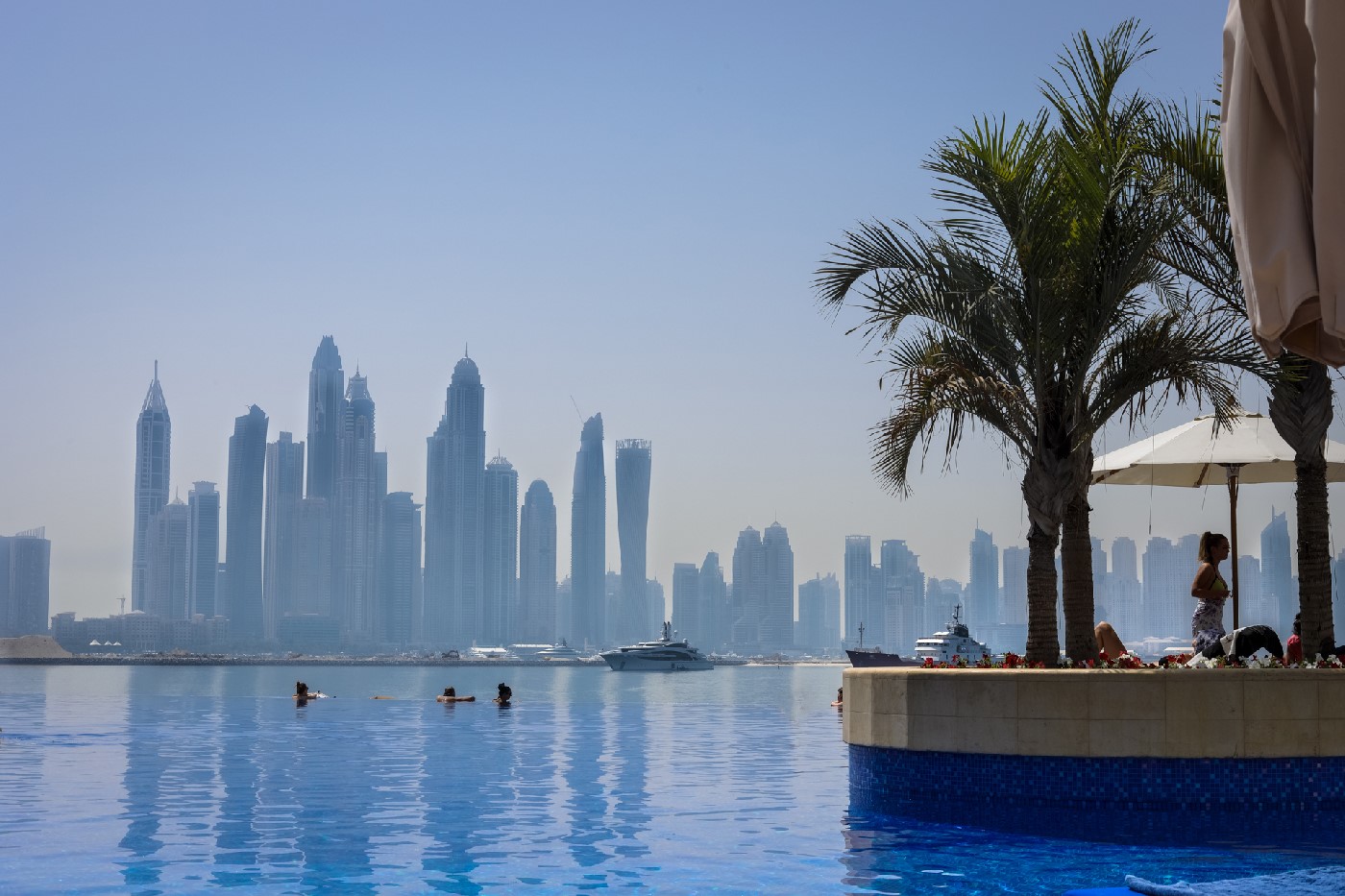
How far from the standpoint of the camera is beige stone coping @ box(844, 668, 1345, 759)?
11812 millimetres

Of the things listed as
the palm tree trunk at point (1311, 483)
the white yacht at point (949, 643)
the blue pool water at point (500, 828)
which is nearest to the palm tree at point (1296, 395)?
the palm tree trunk at point (1311, 483)

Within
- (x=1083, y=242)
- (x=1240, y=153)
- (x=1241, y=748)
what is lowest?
(x=1241, y=748)

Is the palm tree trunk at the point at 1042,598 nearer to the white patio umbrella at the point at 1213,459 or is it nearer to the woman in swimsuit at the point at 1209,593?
the woman in swimsuit at the point at 1209,593

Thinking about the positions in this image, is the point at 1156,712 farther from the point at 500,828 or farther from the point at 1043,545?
the point at 500,828

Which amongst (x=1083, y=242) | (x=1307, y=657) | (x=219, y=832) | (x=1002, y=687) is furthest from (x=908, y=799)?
(x=219, y=832)

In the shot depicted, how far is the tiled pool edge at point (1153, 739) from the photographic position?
11820mm

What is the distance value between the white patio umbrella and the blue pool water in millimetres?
5380

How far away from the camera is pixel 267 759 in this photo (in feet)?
80.7

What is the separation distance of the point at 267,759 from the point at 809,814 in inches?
496

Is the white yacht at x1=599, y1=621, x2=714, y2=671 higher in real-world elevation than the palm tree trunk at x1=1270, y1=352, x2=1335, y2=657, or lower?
lower

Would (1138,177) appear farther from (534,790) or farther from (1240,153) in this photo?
(534,790)

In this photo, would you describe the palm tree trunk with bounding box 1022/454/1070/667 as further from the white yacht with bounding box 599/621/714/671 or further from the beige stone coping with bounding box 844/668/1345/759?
the white yacht with bounding box 599/621/714/671

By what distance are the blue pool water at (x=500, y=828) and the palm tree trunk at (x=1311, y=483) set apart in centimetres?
283

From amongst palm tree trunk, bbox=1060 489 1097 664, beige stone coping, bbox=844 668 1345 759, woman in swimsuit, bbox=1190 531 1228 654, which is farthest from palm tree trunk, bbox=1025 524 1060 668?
beige stone coping, bbox=844 668 1345 759
